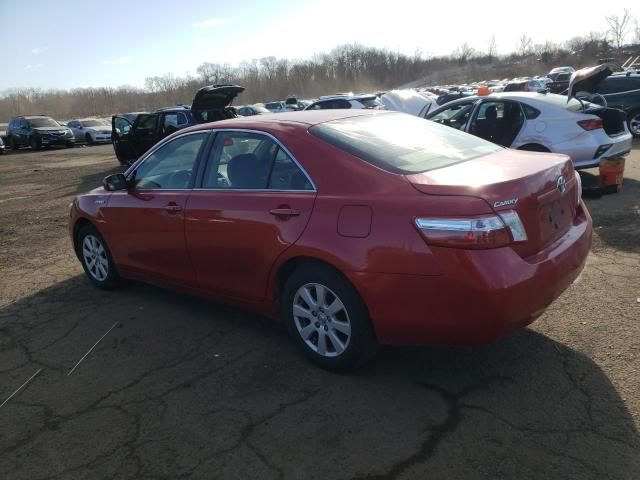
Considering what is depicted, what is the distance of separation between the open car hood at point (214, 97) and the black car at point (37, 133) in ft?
67.0

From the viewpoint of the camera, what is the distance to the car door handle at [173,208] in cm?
405

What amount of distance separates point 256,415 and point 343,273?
0.95m

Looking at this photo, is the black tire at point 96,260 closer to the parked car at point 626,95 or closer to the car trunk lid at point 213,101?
the car trunk lid at point 213,101

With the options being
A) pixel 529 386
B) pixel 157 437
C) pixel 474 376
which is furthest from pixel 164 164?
pixel 529 386

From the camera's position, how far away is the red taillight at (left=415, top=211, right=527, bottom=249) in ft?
8.75

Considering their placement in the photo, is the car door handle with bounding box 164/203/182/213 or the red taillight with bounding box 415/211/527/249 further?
the car door handle with bounding box 164/203/182/213

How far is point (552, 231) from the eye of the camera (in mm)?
3076

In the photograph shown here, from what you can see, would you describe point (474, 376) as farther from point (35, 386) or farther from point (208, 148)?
point (35, 386)

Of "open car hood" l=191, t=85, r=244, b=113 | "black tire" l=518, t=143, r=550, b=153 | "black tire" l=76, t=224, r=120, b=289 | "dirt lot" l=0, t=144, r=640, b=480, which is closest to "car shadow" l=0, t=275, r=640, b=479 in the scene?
"dirt lot" l=0, t=144, r=640, b=480

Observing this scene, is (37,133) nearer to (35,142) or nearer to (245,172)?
(35,142)

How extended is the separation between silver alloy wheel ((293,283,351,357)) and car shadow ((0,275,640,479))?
20cm

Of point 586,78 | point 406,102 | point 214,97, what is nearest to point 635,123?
point 406,102

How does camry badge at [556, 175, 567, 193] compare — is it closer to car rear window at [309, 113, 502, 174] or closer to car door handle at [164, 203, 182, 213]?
car rear window at [309, 113, 502, 174]

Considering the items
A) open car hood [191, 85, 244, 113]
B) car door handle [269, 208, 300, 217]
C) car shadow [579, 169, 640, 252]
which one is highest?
open car hood [191, 85, 244, 113]
